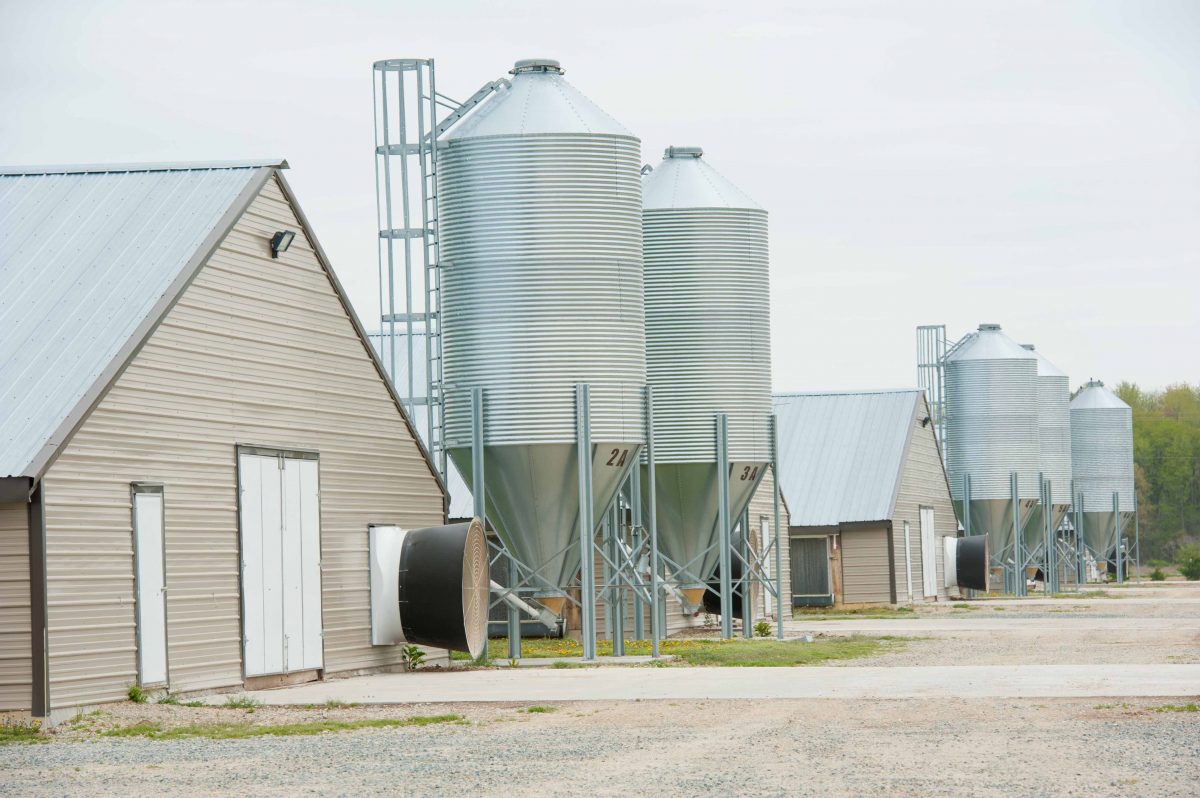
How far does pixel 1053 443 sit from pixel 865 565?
59.0 feet

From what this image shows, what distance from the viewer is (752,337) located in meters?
33.6

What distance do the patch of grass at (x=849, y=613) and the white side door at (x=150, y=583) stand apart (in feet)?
93.7

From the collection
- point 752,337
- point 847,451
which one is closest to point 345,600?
point 752,337

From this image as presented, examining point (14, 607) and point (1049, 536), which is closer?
point (14, 607)

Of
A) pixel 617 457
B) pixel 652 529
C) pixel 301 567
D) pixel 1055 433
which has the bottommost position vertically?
pixel 301 567

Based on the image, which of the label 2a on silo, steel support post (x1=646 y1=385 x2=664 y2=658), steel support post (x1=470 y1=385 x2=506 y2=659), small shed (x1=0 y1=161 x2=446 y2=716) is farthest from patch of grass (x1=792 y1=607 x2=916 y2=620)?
small shed (x1=0 y1=161 x2=446 y2=716)

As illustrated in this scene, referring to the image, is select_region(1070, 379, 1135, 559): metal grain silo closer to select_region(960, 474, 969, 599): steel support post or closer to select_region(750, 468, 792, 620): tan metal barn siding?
select_region(960, 474, 969, 599): steel support post

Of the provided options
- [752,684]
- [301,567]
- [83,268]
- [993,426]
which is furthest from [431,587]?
[993,426]

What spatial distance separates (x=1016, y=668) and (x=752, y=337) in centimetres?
1077

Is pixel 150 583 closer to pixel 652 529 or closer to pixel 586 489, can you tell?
pixel 586 489

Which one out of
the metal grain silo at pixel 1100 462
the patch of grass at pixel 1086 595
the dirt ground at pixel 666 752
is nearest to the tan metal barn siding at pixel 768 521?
the patch of grass at pixel 1086 595

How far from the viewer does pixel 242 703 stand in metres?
20.2

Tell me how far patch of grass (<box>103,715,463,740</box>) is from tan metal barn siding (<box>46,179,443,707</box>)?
111 centimetres

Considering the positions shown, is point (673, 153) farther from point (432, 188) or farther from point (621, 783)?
point (621, 783)
